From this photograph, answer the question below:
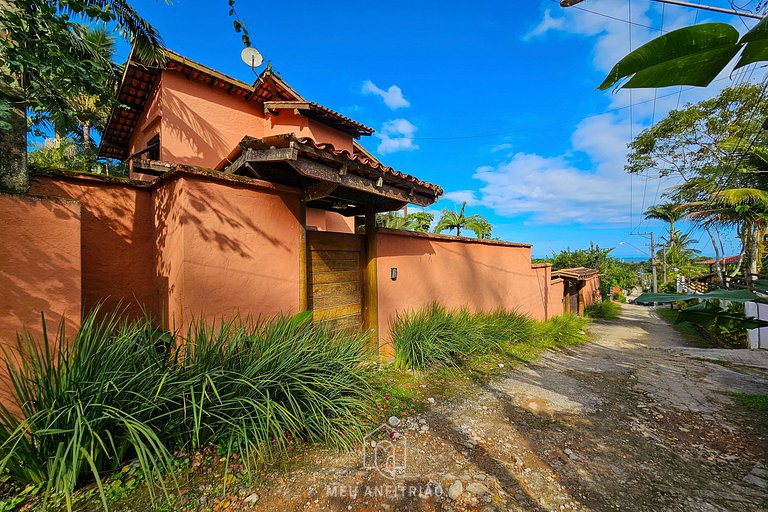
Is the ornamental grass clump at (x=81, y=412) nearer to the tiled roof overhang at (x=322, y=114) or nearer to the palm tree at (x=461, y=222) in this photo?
the tiled roof overhang at (x=322, y=114)

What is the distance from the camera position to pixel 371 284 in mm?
4949

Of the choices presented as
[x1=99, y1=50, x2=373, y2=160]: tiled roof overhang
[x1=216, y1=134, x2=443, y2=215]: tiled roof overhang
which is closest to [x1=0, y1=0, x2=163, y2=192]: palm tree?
[x1=216, y1=134, x2=443, y2=215]: tiled roof overhang

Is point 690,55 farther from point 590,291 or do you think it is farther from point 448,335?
point 590,291

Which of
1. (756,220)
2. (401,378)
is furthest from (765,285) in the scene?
(756,220)

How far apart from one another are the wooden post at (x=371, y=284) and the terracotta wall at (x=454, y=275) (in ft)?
0.37

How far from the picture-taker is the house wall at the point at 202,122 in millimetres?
5629

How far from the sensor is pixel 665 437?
292cm

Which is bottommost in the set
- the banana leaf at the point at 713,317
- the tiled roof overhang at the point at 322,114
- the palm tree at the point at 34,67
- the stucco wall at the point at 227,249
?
the banana leaf at the point at 713,317

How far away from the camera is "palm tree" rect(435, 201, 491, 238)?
17.4m

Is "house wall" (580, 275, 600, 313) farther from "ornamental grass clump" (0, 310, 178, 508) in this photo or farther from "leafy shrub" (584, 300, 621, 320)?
"ornamental grass clump" (0, 310, 178, 508)

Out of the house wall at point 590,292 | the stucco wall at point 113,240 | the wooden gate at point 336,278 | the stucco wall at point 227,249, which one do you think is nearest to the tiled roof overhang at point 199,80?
the stucco wall at point 113,240

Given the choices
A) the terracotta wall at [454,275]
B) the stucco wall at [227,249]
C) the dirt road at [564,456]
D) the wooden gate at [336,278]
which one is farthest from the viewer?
the terracotta wall at [454,275]

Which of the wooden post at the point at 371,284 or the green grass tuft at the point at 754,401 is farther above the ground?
the wooden post at the point at 371,284

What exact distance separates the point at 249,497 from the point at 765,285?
12.7 feet
